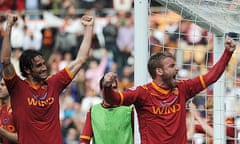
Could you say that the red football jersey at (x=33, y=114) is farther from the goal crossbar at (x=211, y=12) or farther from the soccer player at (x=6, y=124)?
the goal crossbar at (x=211, y=12)

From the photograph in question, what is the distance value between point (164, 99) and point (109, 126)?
149 centimetres

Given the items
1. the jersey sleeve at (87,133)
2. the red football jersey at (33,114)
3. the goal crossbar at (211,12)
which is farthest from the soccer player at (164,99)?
the jersey sleeve at (87,133)

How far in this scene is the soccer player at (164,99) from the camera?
7.75 meters

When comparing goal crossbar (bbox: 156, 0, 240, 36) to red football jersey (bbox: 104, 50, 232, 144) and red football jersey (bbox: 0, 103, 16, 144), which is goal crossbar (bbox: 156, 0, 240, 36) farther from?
red football jersey (bbox: 0, 103, 16, 144)

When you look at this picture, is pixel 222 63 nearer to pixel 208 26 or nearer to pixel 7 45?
pixel 208 26

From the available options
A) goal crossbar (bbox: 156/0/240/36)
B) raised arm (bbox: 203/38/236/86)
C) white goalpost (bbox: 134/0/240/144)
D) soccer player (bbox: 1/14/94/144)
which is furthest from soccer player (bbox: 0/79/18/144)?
raised arm (bbox: 203/38/236/86)

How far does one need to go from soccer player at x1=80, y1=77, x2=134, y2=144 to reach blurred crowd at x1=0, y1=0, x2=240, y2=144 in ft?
18.9

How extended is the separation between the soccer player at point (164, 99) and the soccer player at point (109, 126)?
3.95 feet

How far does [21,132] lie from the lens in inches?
321

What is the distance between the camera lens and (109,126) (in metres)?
9.19

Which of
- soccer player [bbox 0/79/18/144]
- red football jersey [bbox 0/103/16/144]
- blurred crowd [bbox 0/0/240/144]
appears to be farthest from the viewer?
blurred crowd [bbox 0/0/240/144]

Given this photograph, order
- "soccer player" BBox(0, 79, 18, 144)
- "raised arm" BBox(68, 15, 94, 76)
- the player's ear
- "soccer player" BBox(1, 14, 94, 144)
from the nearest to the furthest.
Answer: the player's ear
"soccer player" BBox(1, 14, 94, 144)
"raised arm" BBox(68, 15, 94, 76)
"soccer player" BBox(0, 79, 18, 144)

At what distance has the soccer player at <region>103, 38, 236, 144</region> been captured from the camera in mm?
7754

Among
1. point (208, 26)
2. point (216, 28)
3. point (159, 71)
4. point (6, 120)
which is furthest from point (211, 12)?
point (6, 120)
